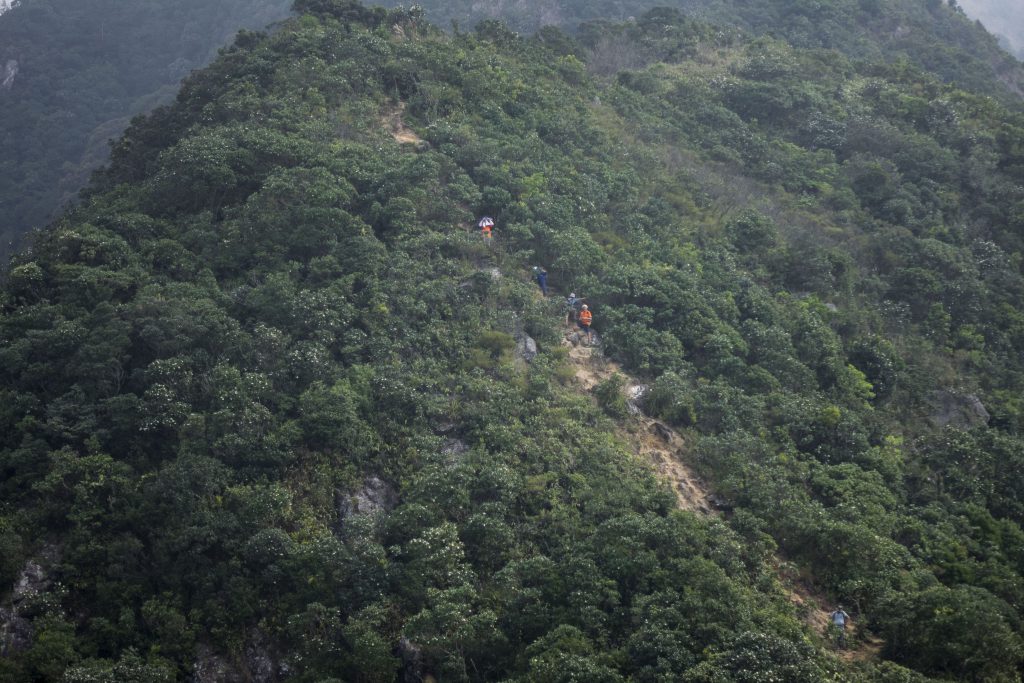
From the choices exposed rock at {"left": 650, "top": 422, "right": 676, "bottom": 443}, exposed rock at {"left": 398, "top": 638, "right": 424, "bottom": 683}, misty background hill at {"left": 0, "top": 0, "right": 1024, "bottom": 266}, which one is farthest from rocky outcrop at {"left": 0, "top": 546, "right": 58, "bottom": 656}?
misty background hill at {"left": 0, "top": 0, "right": 1024, "bottom": 266}

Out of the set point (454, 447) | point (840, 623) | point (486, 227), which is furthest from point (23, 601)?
point (840, 623)

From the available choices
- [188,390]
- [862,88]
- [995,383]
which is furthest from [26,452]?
[862,88]

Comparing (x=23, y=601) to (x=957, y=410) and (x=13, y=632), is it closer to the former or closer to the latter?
(x=13, y=632)

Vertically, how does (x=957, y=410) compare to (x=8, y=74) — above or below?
above

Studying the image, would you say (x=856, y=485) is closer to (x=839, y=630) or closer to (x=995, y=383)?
(x=839, y=630)

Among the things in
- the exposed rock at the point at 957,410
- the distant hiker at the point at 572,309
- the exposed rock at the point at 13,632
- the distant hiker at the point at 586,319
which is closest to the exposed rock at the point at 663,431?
the distant hiker at the point at 586,319

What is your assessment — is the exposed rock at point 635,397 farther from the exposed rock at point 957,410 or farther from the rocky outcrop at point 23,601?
the rocky outcrop at point 23,601
